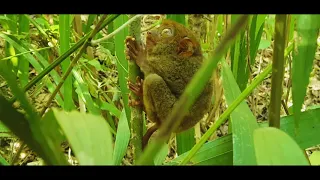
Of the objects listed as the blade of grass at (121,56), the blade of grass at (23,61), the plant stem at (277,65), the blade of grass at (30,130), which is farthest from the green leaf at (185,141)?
the blade of grass at (30,130)

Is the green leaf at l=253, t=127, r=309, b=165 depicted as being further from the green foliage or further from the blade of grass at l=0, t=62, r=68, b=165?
the blade of grass at l=0, t=62, r=68, b=165

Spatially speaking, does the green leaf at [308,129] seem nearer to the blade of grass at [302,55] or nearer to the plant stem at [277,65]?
the blade of grass at [302,55]

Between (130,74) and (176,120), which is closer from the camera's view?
(176,120)

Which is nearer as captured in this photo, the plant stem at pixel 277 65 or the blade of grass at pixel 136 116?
the plant stem at pixel 277 65

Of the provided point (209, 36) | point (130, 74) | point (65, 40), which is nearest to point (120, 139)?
point (130, 74)
